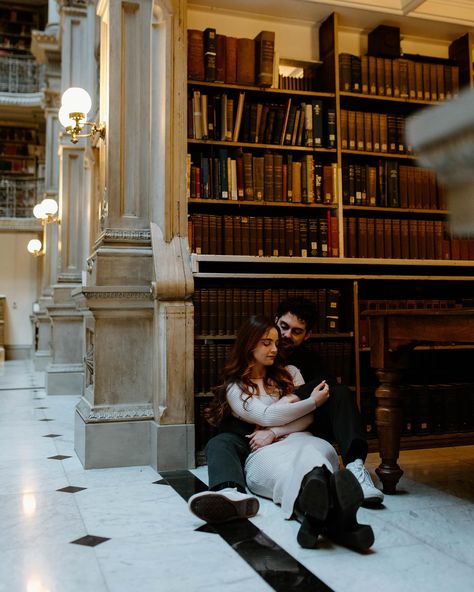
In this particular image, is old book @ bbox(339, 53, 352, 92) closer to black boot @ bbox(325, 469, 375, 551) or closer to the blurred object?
black boot @ bbox(325, 469, 375, 551)

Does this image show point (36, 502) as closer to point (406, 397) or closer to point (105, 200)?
point (105, 200)

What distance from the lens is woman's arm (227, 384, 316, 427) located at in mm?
2549

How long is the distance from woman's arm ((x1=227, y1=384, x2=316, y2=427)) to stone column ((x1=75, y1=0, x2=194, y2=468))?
623 millimetres

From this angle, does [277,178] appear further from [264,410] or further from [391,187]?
[264,410]

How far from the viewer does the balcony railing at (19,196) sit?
14.7 metres

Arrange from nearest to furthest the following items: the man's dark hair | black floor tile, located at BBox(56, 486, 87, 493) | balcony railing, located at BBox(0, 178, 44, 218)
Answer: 1. black floor tile, located at BBox(56, 486, 87, 493)
2. the man's dark hair
3. balcony railing, located at BBox(0, 178, 44, 218)

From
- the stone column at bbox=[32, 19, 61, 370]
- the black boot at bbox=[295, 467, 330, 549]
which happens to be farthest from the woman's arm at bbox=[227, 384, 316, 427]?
the stone column at bbox=[32, 19, 61, 370]

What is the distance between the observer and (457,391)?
12.0 ft

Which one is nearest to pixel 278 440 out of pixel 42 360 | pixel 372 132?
pixel 372 132

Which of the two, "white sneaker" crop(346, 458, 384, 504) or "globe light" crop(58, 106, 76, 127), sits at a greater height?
"globe light" crop(58, 106, 76, 127)

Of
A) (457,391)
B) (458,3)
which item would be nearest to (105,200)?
(457,391)

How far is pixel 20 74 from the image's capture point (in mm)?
14117

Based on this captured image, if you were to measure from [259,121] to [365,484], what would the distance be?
2.32 metres

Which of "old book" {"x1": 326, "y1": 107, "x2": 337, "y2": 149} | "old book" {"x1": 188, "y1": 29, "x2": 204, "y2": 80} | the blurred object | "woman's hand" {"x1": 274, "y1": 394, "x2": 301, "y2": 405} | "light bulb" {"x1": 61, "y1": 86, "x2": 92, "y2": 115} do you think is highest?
"old book" {"x1": 188, "y1": 29, "x2": 204, "y2": 80}
